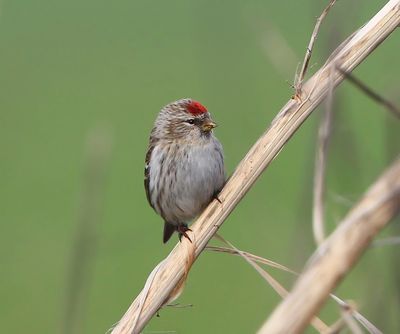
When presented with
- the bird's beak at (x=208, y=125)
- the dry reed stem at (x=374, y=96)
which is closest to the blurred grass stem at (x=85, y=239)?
the dry reed stem at (x=374, y=96)

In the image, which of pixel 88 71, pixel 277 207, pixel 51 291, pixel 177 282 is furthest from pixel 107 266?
pixel 177 282

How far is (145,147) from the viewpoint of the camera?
857cm

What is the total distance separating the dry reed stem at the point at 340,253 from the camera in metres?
1.20

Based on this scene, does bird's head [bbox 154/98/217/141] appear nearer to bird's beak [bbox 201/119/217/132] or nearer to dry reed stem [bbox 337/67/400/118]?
bird's beak [bbox 201/119/217/132]

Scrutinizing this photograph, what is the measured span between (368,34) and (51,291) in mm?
5235

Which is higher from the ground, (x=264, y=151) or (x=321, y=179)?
(x=321, y=179)

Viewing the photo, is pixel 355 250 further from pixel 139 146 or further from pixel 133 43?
pixel 133 43

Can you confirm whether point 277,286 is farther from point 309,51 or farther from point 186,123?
point 186,123

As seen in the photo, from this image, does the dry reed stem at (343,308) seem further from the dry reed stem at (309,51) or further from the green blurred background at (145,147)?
the dry reed stem at (309,51)

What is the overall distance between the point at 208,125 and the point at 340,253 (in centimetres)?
205

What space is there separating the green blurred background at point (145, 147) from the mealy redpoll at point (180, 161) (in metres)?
0.11

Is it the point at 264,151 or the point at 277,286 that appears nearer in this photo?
the point at 277,286

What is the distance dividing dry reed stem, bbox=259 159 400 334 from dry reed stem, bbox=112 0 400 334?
1.93ft

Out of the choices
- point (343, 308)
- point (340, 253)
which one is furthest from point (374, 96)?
point (343, 308)
